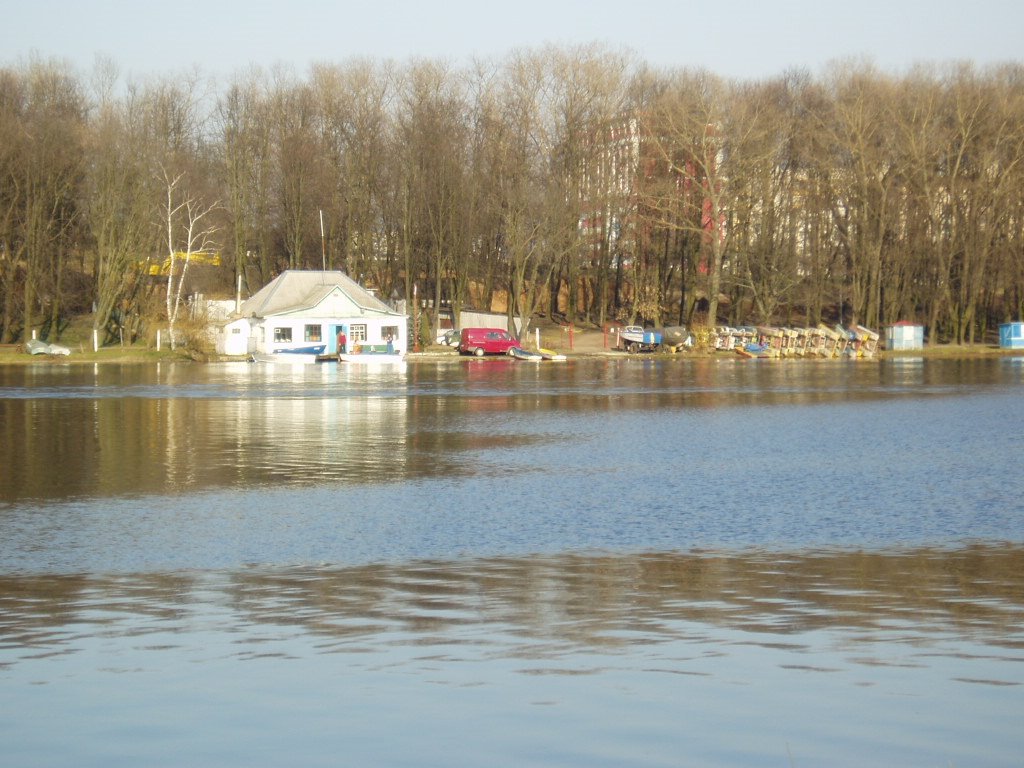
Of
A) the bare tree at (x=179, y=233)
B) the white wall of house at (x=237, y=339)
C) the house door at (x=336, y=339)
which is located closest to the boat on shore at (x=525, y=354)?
the house door at (x=336, y=339)

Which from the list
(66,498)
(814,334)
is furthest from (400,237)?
(66,498)

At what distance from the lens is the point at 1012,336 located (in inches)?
3297

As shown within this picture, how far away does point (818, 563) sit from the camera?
13.6m

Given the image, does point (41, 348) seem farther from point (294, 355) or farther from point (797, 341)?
point (797, 341)

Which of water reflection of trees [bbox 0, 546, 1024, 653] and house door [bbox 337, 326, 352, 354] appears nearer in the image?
water reflection of trees [bbox 0, 546, 1024, 653]

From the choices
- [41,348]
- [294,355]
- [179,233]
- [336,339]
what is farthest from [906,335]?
[41,348]

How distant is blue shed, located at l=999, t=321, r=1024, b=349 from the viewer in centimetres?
8338

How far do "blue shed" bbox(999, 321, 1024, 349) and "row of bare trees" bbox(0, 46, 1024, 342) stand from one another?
7.68 ft

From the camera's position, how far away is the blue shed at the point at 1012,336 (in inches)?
3282

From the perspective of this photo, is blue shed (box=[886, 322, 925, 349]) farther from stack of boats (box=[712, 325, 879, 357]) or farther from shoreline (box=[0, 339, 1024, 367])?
stack of boats (box=[712, 325, 879, 357])

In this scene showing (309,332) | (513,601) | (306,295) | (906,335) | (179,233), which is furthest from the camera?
(179,233)

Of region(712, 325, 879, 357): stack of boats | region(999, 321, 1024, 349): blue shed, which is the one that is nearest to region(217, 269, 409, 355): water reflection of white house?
region(712, 325, 879, 357): stack of boats

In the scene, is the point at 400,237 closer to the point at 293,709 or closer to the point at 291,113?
the point at 291,113

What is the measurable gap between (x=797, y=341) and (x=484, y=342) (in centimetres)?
1997
